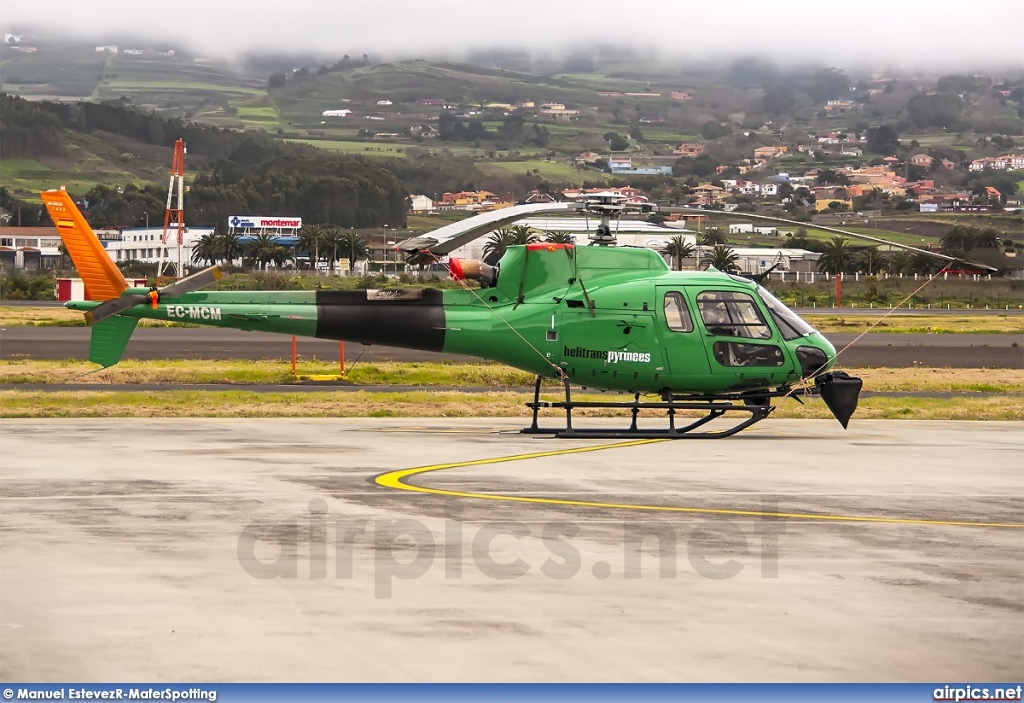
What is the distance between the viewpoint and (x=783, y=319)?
64.8ft

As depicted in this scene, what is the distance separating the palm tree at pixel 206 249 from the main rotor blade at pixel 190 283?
73417mm

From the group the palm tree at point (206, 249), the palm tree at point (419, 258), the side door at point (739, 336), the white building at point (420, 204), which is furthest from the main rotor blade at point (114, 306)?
the white building at point (420, 204)

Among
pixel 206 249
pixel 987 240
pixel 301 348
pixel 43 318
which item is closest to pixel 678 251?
pixel 301 348

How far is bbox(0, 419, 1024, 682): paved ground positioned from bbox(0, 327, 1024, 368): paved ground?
2060cm

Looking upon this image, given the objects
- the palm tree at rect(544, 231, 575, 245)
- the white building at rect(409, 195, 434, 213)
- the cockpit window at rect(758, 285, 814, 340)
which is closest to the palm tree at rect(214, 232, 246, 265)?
the white building at rect(409, 195, 434, 213)

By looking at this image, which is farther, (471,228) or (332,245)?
(332,245)

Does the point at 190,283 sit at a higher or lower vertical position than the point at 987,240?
higher

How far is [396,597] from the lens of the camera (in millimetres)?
8742

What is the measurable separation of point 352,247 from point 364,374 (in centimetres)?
5415

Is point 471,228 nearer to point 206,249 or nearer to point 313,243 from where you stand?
point 313,243

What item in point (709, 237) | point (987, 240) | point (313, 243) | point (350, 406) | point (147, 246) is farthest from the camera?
point (147, 246)

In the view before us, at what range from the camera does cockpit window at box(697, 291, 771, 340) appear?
1953cm

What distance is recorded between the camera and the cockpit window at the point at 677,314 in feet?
64.1

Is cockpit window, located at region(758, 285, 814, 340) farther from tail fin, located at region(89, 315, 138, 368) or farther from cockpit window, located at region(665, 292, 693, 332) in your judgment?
tail fin, located at region(89, 315, 138, 368)
